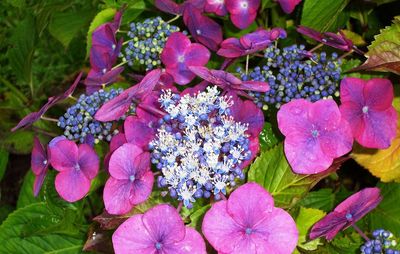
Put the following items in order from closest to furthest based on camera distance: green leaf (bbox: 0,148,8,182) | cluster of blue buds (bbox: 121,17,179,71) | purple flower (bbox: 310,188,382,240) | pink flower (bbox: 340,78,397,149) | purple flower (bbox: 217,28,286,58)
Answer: purple flower (bbox: 310,188,382,240) < pink flower (bbox: 340,78,397,149) < purple flower (bbox: 217,28,286,58) < cluster of blue buds (bbox: 121,17,179,71) < green leaf (bbox: 0,148,8,182)

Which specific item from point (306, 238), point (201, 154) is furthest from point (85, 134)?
point (306, 238)

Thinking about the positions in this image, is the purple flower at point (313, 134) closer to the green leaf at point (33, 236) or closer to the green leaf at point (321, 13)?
the green leaf at point (321, 13)

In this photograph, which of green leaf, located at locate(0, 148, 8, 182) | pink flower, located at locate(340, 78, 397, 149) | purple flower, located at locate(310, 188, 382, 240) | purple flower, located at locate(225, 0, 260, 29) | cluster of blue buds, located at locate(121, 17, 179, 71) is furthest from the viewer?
green leaf, located at locate(0, 148, 8, 182)

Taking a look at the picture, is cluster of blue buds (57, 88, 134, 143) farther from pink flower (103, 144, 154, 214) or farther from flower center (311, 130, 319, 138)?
flower center (311, 130, 319, 138)

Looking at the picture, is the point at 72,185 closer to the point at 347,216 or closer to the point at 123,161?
the point at 123,161

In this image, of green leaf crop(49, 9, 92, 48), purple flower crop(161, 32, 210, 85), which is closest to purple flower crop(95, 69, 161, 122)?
purple flower crop(161, 32, 210, 85)

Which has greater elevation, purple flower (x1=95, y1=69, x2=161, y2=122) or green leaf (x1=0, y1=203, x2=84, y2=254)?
purple flower (x1=95, y1=69, x2=161, y2=122)

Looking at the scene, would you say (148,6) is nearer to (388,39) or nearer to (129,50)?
(129,50)
